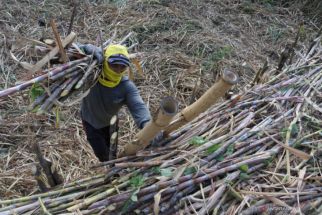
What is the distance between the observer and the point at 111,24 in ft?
17.2

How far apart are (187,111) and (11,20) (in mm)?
3777

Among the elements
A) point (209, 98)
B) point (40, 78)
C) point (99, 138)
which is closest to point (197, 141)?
point (209, 98)

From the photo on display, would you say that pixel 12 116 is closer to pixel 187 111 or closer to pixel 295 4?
pixel 187 111

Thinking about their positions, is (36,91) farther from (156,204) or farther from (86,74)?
(156,204)

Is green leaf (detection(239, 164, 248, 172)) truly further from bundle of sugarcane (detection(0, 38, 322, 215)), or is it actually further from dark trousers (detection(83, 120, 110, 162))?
dark trousers (detection(83, 120, 110, 162))

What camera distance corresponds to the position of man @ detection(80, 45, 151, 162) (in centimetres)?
240

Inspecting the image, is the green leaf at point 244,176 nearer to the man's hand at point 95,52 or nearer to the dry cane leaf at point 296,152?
the dry cane leaf at point 296,152

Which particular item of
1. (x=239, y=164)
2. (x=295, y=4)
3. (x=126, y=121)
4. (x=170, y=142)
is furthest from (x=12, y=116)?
(x=295, y=4)

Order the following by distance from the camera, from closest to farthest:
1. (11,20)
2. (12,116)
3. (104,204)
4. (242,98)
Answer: (104,204), (242,98), (12,116), (11,20)

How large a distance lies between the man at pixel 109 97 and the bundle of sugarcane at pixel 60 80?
0.35ft

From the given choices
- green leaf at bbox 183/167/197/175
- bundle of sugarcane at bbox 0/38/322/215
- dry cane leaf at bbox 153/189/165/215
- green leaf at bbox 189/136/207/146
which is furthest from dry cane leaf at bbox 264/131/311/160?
dry cane leaf at bbox 153/189/165/215

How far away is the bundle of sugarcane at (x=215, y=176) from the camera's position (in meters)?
1.84

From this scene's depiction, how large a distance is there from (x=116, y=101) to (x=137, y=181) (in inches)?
33.8

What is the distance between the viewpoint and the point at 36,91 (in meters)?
2.07
